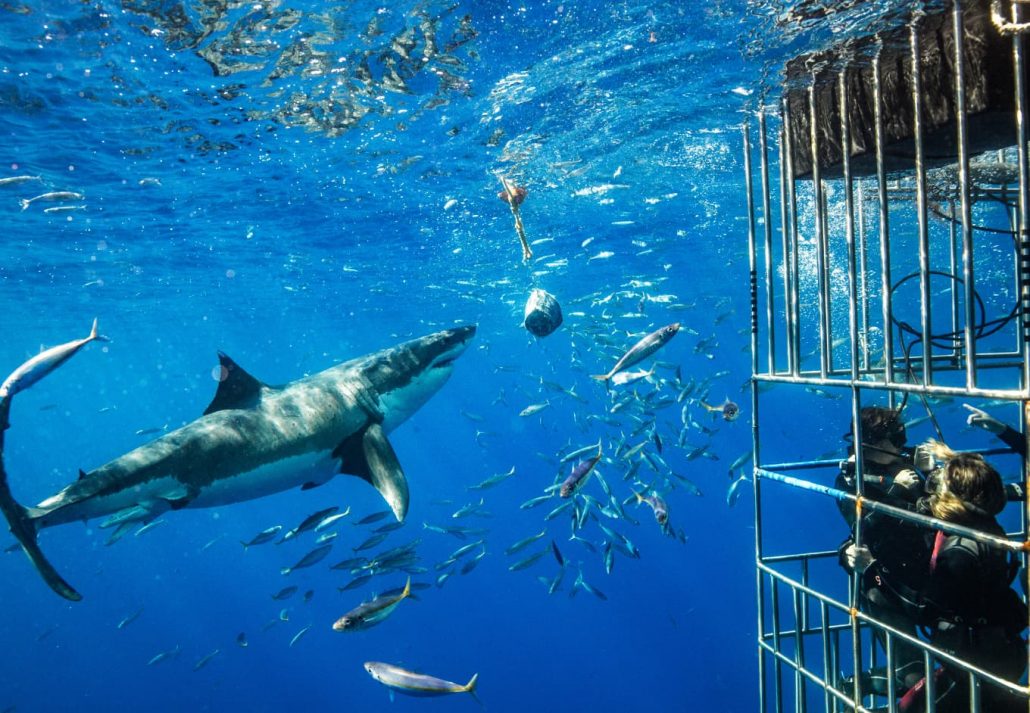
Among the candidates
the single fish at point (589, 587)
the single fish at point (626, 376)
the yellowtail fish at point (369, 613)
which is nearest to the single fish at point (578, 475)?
the single fish at point (626, 376)

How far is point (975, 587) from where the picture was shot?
10.7 feet

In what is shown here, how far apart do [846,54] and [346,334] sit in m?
38.7

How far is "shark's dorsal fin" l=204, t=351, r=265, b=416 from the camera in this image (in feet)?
21.1

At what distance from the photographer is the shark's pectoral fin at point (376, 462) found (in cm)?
586

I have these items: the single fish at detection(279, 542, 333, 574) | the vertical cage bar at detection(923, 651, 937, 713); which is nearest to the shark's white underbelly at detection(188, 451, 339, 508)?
the single fish at detection(279, 542, 333, 574)

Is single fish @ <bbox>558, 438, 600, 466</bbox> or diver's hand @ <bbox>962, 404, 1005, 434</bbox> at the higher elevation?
diver's hand @ <bbox>962, 404, 1005, 434</bbox>

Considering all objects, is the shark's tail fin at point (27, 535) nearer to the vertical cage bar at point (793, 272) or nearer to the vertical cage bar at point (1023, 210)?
the vertical cage bar at point (793, 272)

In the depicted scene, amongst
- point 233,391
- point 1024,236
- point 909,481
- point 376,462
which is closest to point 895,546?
point 909,481

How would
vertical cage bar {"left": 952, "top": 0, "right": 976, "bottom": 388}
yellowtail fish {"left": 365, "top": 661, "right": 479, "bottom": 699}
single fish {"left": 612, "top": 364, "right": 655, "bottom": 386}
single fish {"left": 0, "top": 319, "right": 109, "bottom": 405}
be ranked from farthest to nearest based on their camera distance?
single fish {"left": 612, "top": 364, "right": 655, "bottom": 386} < yellowtail fish {"left": 365, "top": 661, "right": 479, "bottom": 699} < single fish {"left": 0, "top": 319, "right": 109, "bottom": 405} < vertical cage bar {"left": 952, "top": 0, "right": 976, "bottom": 388}

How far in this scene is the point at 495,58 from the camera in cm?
893

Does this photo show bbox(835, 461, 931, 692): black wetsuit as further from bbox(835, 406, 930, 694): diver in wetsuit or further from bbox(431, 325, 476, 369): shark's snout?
bbox(431, 325, 476, 369): shark's snout

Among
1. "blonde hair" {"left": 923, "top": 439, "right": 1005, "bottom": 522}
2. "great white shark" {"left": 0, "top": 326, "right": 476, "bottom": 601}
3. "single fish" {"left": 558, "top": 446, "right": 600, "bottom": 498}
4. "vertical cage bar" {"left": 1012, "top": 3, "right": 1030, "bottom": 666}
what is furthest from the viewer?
"single fish" {"left": 558, "top": 446, "right": 600, "bottom": 498}

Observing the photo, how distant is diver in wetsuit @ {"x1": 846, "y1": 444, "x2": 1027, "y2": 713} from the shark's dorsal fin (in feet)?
19.9

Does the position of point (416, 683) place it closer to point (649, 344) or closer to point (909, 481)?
point (649, 344)
